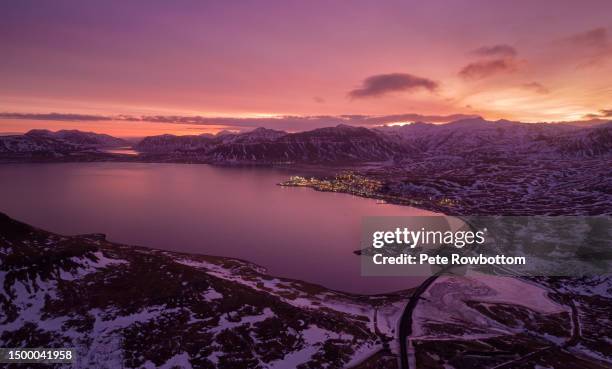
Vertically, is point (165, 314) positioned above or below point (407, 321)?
above

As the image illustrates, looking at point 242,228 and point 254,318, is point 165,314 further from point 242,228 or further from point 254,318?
point 242,228

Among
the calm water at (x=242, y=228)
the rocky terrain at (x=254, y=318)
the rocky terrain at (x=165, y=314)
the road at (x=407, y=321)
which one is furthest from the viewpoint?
the calm water at (x=242, y=228)

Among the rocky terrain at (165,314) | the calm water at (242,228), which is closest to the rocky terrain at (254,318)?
the rocky terrain at (165,314)

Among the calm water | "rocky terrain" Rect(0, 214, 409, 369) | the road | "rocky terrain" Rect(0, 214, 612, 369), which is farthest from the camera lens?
the calm water

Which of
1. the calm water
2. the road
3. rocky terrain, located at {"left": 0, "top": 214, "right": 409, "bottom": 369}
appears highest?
rocky terrain, located at {"left": 0, "top": 214, "right": 409, "bottom": 369}

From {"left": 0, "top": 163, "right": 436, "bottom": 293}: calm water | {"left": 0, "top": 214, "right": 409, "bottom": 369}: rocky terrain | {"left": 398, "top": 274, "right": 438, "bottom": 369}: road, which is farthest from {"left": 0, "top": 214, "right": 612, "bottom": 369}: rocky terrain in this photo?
{"left": 0, "top": 163, "right": 436, "bottom": 293}: calm water

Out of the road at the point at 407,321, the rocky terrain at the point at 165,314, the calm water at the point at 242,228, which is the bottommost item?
the calm water at the point at 242,228

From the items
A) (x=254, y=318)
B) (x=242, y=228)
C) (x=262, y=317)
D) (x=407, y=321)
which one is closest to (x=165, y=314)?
(x=254, y=318)

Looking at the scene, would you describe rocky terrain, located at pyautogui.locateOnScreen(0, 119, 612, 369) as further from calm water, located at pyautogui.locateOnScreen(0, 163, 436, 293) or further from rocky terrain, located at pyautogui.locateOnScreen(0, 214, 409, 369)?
calm water, located at pyautogui.locateOnScreen(0, 163, 436, 293)

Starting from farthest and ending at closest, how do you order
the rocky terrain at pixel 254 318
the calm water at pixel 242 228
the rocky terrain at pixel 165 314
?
the calm water at pixel 242 228 → the rocky terrain at pixel 254 318 → the rocky terrain at pixel 165 314

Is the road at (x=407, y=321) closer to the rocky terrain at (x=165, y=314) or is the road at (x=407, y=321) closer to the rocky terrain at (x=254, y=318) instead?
the rocky terrain at (x=254, y=318)

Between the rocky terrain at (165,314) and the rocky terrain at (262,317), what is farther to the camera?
the rocky terrain at (262,317)

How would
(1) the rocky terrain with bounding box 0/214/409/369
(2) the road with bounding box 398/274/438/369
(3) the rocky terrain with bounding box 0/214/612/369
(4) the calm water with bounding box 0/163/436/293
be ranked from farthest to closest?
1. (4) the calm water with bounding box 0/163/436/293
2. (2) the road with bounding box 398/274/438/369
3. (3) the rocky terrain with bounding box 0/214/612/369
4. (1) the rocky terrain with bounding box 0/214/409/369
